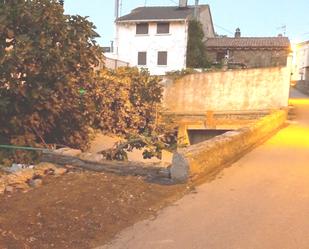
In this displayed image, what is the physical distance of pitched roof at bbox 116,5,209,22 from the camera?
1811 inches

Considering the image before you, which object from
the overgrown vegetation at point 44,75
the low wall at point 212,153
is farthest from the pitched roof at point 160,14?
the overgrown vegetation at point 44,75

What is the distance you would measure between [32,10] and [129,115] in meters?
9.62

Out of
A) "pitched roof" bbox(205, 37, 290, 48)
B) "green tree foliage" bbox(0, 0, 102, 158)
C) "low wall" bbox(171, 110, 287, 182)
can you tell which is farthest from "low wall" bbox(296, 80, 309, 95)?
"green tree foliage" bbox(0, 0, 102, 158)

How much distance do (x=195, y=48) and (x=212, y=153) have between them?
3638 cm

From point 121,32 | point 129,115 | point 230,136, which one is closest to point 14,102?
point 230,136

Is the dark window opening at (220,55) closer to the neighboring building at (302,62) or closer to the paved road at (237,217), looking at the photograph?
the neighboring building at (302,62)

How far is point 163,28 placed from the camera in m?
46.2

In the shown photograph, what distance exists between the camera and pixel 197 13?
158 feet

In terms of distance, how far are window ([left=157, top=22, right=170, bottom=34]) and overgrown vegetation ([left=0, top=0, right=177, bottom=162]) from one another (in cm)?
3189

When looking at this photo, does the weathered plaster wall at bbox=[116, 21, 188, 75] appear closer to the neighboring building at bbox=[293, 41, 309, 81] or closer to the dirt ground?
the neighboring building at bbox=[293, 41, 309, 81]

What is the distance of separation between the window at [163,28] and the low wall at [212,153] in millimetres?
31748

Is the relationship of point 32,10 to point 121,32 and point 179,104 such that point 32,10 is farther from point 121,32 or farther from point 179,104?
point 121,32

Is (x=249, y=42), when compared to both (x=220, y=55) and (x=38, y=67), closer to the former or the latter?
(x=220, y=55)

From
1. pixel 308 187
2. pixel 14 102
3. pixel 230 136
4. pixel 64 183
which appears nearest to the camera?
pixel 64 183
